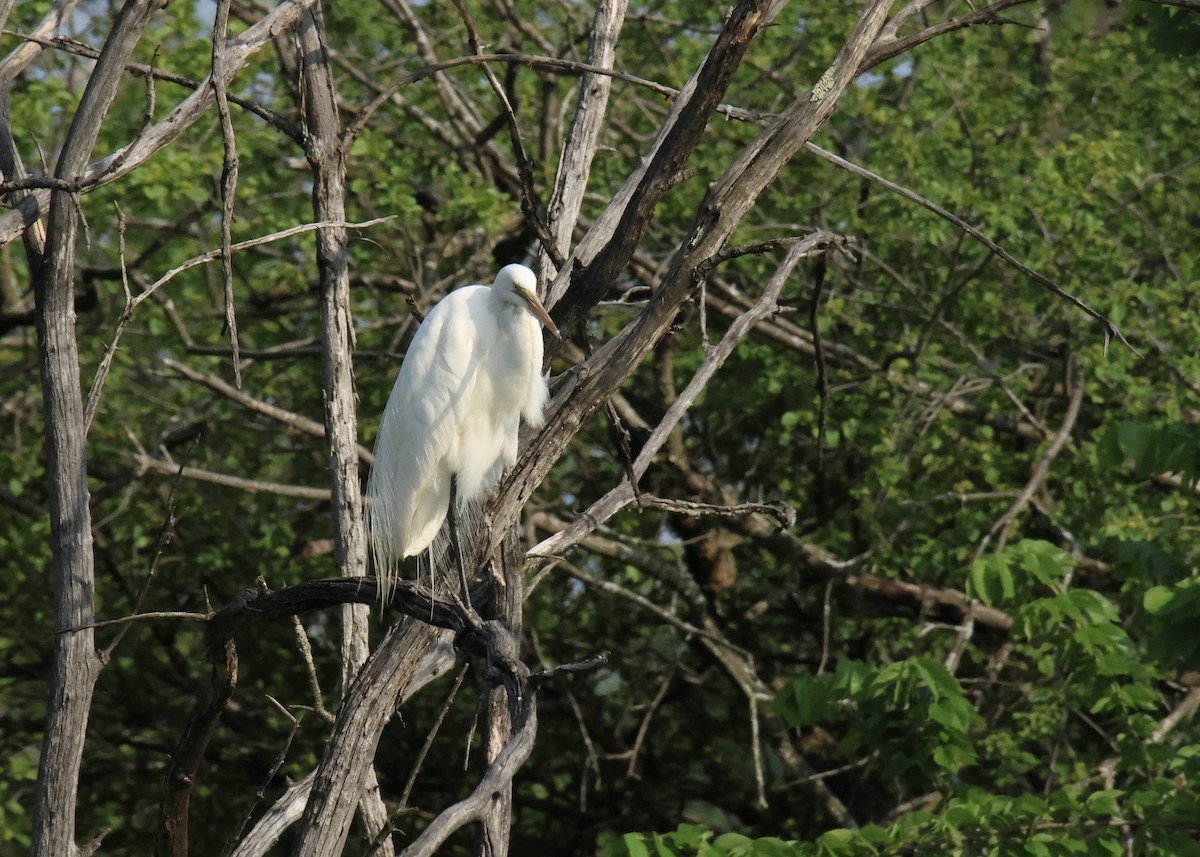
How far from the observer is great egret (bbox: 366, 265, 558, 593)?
3822 mm

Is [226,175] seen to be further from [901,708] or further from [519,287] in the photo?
[901,708]

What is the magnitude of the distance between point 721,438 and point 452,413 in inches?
153

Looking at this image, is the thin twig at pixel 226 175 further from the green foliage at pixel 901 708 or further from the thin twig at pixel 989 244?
the green foliage at pixel 901 708

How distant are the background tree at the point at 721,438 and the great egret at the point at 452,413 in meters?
0.22

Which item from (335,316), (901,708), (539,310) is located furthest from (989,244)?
(901,708)

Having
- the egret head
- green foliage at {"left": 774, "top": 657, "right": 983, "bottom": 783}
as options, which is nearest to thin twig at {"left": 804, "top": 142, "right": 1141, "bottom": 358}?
the egret head

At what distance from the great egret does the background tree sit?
8.8 inches

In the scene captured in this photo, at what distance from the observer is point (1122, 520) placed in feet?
17.1

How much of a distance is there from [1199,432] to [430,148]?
3.99 m

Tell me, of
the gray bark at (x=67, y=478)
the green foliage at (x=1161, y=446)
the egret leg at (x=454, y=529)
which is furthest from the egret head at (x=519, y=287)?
the green foliage at (x=1161, y=446)

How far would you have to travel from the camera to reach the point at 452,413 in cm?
Answer: 388

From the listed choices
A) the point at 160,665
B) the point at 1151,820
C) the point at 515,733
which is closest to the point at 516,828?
the point at 160,665

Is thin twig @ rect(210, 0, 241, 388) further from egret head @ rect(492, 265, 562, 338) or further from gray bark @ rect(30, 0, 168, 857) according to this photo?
egret head @ rect(492, 265, 562, 338)

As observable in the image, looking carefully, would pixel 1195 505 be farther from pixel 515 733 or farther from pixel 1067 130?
pixel 515 733
